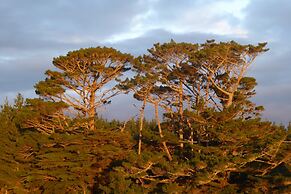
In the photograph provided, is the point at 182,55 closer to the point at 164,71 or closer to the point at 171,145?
the point at 164,71

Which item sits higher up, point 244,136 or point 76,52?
point 76,52

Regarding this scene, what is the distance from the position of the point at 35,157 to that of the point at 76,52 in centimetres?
571

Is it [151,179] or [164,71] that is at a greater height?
[164,71]

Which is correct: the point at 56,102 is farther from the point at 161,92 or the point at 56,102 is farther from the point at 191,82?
the point at 191,82

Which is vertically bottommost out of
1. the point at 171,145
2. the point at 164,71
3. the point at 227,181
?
the point at 227,181

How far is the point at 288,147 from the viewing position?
2247cm

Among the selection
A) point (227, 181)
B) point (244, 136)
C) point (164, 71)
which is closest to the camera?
point (244, 136)

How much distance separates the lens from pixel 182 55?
27.0 meters

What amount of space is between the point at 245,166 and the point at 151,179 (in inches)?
166

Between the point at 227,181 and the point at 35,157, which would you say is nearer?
the point at 227,181

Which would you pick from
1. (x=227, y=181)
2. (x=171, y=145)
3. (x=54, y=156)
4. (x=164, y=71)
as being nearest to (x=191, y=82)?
(x=164, y=71)

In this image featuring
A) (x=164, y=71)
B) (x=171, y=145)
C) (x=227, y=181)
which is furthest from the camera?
(x=164, y=71)

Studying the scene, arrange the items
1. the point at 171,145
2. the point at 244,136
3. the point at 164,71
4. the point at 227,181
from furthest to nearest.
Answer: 1. the point at 164,71
2. the point at 171,145
3. the point at 227,181
4. the point at 244,136

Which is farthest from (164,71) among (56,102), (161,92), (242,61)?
(56,102)
